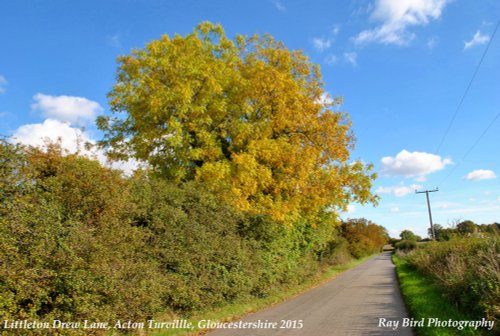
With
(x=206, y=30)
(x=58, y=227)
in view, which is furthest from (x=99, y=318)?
(x=206, y=30)

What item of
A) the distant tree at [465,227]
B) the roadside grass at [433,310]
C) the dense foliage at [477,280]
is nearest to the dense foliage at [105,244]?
the roadside grass at [433,310]

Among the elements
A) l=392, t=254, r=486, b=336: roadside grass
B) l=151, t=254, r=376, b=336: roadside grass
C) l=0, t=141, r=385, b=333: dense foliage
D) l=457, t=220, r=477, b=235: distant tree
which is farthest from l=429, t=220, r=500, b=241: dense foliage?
l=0, t=141, r=385, b=333: dense foliage

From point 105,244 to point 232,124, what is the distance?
376 inches

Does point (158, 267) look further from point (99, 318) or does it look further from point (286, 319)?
point (286, 319)

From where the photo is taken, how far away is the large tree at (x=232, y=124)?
575 inches

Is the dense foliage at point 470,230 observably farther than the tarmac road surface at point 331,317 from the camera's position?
Yes

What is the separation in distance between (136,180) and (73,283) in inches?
137

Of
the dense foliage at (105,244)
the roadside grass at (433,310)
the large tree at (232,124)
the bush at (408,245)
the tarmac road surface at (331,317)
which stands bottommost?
the tarmac road surface at (331,317)

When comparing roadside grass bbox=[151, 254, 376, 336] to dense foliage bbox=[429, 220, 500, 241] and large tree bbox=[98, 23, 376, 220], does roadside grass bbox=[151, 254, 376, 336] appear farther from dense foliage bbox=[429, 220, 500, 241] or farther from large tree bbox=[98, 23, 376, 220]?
dense foliage bbox=[429, 220, 500, 241]

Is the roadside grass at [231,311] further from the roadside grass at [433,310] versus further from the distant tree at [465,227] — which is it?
the distant tree at [465,227]

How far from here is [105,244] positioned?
24.1ft

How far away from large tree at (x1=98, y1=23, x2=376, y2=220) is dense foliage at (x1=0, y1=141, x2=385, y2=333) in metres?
2.59

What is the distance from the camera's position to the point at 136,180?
936 centimetres

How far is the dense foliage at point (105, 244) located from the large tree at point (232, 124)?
2.59m
